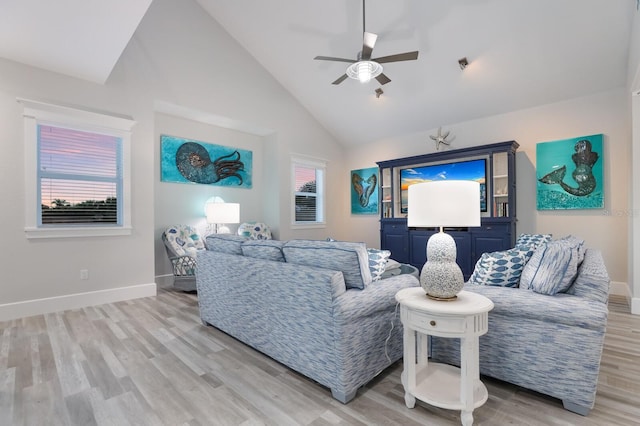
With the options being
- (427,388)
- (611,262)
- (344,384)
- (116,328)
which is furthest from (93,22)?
(611,262)

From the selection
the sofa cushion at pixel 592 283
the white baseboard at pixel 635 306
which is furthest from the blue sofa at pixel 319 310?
the white baseboard at pixel 635 306

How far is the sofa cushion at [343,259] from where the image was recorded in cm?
195

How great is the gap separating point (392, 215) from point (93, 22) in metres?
5.07

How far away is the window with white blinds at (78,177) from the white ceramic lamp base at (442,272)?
4.02m

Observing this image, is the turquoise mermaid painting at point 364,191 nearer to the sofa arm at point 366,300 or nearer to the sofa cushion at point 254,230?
the sofa cushion at point 254,230

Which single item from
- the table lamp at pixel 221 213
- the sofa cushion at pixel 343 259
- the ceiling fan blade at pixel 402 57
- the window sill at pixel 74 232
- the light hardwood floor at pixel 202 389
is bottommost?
the light hardwood floor at pixel 202 389

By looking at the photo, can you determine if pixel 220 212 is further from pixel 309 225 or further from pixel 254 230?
pixel 309 225

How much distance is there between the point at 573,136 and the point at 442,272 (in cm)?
421

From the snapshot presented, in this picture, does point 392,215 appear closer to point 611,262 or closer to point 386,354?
point 611,262

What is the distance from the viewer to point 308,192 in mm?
6688

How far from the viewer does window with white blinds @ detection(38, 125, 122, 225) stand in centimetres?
362

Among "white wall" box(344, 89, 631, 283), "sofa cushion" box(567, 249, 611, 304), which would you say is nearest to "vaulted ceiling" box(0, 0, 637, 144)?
"white wall" box(344, 89, 631, 283)

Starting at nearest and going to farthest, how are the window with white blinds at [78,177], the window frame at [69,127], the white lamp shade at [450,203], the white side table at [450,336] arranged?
the white side table at [450,336]
the white lamp shade at [450,203]
the window frame at [69,127]
the window with white blinds at [78,177]

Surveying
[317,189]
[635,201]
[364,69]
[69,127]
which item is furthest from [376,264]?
[317,189]
